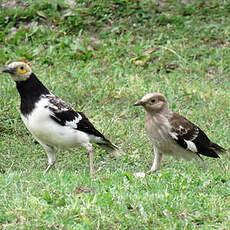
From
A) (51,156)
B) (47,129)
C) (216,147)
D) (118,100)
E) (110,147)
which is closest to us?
(47,129)

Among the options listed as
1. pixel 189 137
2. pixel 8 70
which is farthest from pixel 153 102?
pixel 8 70

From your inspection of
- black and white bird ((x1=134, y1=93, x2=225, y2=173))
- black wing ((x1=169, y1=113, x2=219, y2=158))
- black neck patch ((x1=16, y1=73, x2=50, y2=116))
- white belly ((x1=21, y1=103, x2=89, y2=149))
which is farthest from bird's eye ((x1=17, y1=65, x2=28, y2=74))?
black wing ((x1=169, y1=113, x2=219, y2=158))

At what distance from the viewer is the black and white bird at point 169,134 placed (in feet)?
26.7

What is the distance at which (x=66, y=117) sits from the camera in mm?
8219

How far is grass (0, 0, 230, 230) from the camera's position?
224 inches

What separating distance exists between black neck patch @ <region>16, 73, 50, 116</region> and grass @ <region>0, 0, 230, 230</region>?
2.86 feet

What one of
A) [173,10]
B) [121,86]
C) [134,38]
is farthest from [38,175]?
[173,10]

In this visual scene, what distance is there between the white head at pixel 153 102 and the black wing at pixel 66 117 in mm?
906

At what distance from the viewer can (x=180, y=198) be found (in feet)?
19.5

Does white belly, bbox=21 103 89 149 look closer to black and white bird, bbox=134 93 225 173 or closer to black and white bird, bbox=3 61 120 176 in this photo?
black and white bird, bbox=3 61 120 176

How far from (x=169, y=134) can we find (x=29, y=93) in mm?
2013

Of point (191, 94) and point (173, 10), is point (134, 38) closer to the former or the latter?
point (173, 10)

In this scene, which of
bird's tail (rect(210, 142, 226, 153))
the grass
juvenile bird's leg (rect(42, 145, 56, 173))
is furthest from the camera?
bird's tail (rect(210, 142, 226, 153))

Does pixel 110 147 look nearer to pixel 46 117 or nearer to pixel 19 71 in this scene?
pixel 46 117
